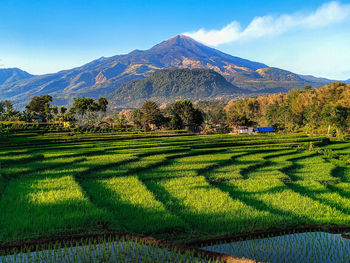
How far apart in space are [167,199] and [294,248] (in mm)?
5573

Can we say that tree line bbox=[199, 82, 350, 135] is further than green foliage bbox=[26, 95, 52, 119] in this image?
No

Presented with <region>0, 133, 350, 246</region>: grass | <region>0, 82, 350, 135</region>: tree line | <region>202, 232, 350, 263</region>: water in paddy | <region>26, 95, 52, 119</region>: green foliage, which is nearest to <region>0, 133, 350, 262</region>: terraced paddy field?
<region>0, 133, 350, 246</region>: grass

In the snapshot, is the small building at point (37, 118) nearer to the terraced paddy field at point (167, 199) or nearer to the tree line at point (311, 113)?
the tree line at point (311, 113)

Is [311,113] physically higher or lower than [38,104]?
lower

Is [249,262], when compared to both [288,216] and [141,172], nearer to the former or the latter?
[288,216]

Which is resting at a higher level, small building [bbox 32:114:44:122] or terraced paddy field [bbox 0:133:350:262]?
small building [bbox 32:114:44:122]

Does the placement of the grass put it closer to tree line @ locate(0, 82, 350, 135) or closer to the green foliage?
tree line @ locate(0, 82, 350, 135)

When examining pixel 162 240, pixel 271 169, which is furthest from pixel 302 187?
pixel 162 240

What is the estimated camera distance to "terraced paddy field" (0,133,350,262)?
344 inches

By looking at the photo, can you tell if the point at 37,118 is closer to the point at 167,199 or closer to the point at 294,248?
the point at 167,199

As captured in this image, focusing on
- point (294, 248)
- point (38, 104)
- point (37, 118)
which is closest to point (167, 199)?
point (294, 248)

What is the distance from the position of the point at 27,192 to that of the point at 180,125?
62830 millimetres

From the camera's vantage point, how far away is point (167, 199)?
1185cm

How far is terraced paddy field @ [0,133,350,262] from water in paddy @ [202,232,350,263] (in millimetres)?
472
